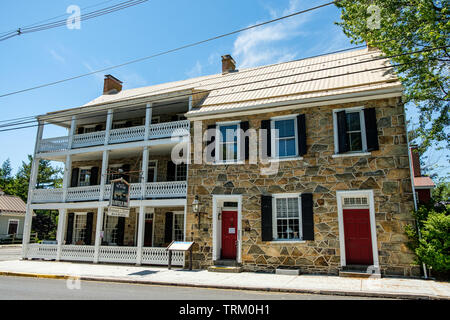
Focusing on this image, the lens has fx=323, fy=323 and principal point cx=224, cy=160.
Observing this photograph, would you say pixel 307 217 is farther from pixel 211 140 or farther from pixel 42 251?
pixel 42 251

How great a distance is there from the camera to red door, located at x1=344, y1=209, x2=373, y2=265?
11.0 meters

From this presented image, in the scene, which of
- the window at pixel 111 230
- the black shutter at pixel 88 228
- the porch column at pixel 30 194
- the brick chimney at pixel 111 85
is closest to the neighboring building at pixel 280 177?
the porch column at pixel 30 194

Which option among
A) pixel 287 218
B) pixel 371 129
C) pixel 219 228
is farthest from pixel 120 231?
pixel 371 129

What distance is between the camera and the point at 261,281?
391 inches

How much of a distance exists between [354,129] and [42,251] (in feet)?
52.7

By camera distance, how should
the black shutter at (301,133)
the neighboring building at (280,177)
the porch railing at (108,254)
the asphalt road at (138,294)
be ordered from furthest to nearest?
1. the porch railing at (108,254)
2. the black shutter at (301,133)
3. the neighboring building at (280,177)
4. the asphalt road at (138,294)

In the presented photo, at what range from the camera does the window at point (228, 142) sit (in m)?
13.5

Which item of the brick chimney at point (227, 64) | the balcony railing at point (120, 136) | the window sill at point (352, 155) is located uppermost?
the brick chimney at point (227, 64)

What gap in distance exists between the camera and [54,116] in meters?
17.9

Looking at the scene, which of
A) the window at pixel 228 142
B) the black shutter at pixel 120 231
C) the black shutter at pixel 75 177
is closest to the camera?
the window at pixel 228 142

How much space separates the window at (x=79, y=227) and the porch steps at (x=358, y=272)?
14761 mm

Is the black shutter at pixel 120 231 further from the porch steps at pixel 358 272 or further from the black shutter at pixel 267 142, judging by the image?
the porch steps at pixel 358 272

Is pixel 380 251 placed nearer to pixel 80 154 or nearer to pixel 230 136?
pixel 230 136
